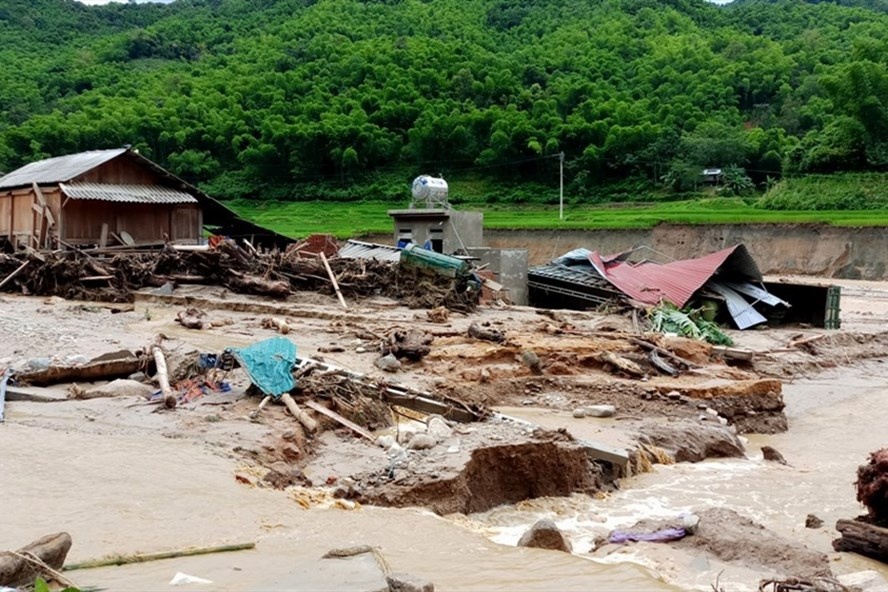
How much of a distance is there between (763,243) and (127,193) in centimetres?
3036

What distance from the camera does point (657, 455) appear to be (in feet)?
35.0

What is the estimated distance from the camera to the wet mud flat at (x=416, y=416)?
7.87 metres

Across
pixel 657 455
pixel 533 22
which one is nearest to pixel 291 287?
pixel 657 455

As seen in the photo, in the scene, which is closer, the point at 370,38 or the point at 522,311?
the point at 522,311

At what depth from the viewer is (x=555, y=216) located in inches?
2042

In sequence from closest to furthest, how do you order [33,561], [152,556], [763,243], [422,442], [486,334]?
[33,561] → [152,556] → [422,442] → [486,334] → [763,243]

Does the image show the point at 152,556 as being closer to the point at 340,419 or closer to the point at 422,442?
the point at 422,442

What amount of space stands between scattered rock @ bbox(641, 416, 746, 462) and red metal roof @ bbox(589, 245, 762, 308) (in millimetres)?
10747

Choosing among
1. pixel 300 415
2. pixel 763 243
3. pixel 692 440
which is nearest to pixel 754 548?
pixel 692 440

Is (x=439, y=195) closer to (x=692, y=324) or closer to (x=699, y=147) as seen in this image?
(x=692, y=324)

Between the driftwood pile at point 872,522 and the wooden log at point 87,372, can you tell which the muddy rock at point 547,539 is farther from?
the wooden log at point 87,372

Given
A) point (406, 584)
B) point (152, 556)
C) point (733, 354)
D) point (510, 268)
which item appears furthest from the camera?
point (510, 268)

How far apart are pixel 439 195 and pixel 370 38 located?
5644cm

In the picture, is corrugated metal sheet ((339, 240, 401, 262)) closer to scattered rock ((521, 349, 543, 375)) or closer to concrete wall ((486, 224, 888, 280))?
scattered rock ((521, 349, 543, 375))
